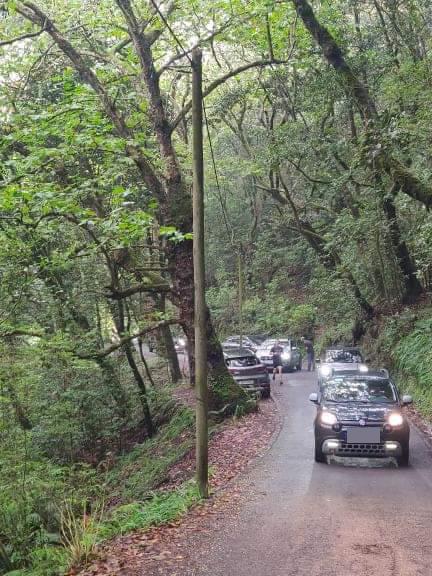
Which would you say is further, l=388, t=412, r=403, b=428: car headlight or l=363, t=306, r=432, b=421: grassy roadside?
l=363, t=306, r=432, b=421: grassy roadside

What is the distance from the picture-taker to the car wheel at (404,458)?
10688 millimetres

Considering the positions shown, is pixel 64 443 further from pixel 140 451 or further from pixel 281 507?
pixel 281 507

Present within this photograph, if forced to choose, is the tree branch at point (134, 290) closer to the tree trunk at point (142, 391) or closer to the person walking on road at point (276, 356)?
the tree trunk at point (142, 391)

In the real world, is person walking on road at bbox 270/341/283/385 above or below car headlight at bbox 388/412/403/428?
below

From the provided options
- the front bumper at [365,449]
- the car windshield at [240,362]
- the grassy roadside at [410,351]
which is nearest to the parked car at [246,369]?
the car windshield at [240,362]

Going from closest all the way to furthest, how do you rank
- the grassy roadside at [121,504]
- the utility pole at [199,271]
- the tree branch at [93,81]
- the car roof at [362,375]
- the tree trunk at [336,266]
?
the grassy roadside at [121,504]
the utility pole at [199,271]
the car roof at [362,375]
the tree branch at [93,81]
the tree trunk at [336,266]

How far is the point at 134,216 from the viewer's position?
9281 millimetres

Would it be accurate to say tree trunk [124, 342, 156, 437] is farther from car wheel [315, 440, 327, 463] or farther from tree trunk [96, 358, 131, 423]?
car wheel [315, 440, 327, 463]

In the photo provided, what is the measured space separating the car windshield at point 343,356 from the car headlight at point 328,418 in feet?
39.9

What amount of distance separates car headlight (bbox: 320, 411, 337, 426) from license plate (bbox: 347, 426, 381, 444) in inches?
13.5

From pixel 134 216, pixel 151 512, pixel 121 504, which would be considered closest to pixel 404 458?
A: pixel 151 512

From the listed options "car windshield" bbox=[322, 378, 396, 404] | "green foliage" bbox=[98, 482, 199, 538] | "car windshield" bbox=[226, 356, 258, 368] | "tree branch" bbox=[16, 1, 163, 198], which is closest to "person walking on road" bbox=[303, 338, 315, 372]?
"car windshield" bbox=[226, 356, 258, 368]

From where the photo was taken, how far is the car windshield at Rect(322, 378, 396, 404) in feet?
36.9

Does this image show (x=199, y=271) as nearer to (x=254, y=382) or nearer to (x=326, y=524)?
(x=326, y=524)
